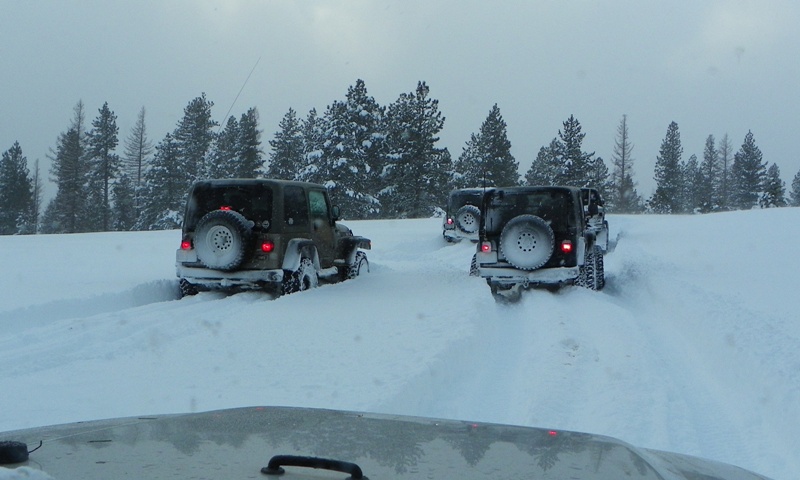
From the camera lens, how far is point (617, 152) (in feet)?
293

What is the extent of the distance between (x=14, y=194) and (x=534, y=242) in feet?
204

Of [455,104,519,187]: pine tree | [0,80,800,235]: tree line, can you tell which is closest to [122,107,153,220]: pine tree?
[0,80,800,235]: tree line

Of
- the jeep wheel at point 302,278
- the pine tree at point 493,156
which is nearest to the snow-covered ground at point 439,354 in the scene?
the jeep wheel at point 302,278

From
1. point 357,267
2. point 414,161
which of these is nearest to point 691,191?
point 414,161

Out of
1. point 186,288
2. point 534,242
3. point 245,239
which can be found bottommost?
point 186,288

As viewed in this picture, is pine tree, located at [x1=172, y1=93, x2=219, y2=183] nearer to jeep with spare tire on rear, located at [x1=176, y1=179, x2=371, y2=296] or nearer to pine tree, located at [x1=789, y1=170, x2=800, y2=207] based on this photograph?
jeep with spare tire on rear, located at [x1=176, y1=179, x2=371, y2=296]

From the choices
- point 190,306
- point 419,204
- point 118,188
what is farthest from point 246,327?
point 118,188

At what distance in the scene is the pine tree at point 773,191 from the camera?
60.4 m

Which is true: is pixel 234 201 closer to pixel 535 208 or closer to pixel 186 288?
pixel 186 288

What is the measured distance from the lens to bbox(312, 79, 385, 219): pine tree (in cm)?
5038

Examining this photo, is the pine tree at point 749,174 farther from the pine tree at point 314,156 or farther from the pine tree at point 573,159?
the pine tree at point 314,156

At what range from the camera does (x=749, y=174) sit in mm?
81750

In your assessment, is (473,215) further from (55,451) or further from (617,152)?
(617,152)

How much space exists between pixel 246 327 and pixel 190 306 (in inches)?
71.4
